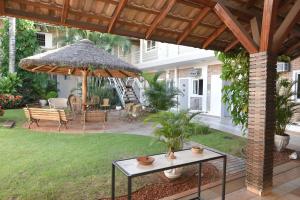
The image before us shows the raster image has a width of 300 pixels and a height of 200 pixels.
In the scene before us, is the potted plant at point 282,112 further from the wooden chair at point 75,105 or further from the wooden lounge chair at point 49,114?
the wooden chair at point 75,105

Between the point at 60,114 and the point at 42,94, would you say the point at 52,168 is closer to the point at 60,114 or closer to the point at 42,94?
the point at 60,114

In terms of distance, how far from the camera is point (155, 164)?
10.4ft

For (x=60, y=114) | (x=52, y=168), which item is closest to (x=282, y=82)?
(x=52, y=168)

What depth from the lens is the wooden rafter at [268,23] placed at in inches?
140

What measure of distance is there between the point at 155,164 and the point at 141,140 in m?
4.62

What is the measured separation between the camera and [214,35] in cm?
542

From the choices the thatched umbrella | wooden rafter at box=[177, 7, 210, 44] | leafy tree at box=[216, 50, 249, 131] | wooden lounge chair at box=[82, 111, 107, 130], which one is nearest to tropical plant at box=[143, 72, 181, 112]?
the thatched umbrella

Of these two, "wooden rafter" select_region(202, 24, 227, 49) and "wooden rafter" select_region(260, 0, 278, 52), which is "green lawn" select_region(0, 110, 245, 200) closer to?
"wooden rafter" select_region(202, 24, 227, 49)

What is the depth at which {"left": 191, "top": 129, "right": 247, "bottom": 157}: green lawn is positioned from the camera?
6.89m

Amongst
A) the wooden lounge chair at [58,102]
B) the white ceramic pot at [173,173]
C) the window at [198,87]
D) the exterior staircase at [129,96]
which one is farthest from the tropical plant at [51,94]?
the white ceramic pot at [173,173]

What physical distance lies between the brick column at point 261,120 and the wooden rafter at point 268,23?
0.55 feet

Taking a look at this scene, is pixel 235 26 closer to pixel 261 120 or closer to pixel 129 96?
pixel 261 120

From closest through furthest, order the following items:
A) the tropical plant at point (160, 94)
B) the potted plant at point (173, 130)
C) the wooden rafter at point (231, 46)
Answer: the potted plant at point (173, 130) < the wooden rafter at point (231, 46) < the tropical plant at point (160, 94)

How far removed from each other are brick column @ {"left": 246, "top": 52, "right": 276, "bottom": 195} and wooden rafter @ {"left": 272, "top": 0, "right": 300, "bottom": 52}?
0.87ft
